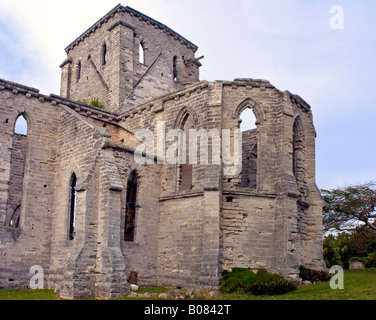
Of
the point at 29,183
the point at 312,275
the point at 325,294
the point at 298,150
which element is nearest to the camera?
the point at 325,294

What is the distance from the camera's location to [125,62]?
26281 mm

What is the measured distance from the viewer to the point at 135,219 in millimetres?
18516

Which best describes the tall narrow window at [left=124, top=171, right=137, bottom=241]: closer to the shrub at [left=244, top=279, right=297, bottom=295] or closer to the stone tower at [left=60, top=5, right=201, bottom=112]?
the shrub at [left=244, top=279, right=297, bottom=295]

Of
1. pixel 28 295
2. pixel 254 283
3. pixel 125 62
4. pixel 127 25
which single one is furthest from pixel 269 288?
pixel 127 25

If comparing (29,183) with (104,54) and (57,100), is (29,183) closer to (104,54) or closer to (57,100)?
(57,100)

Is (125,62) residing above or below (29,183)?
above

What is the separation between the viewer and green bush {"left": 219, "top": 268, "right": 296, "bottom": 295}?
584 inches

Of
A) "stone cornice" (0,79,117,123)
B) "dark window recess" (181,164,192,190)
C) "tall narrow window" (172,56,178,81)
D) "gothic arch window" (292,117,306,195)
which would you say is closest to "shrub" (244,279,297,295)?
"gothic arch window" (292,117,306,195)

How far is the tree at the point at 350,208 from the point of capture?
2689 cm

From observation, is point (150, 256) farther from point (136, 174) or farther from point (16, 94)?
point (16, 94)

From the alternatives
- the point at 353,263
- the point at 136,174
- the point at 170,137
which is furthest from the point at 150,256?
the point at 353,263

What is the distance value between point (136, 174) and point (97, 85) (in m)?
10.5

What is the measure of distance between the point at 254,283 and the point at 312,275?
3.75 meters

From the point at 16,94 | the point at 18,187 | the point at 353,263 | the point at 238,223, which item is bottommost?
the point at 353,263
